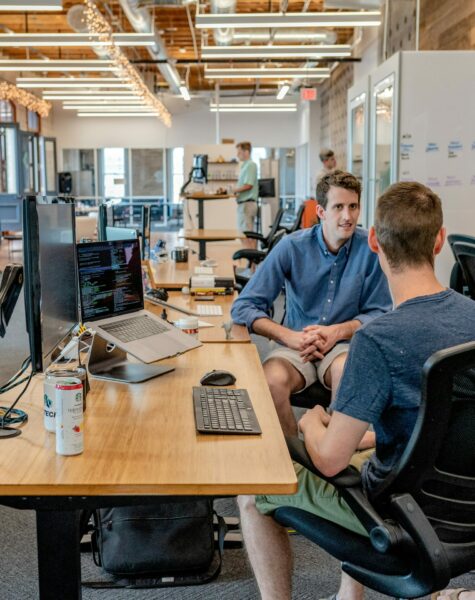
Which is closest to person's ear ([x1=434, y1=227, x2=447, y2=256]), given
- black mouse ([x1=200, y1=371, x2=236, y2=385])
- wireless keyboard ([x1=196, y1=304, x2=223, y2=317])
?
black mouse ([x1=200, y1=371, x2=236, y2=385])

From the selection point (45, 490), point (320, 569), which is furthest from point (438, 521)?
point (320, 569)

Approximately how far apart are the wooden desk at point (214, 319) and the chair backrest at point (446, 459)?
1.36 metres

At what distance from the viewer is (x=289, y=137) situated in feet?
67.3

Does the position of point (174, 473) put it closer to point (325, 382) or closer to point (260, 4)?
point (325, 382)

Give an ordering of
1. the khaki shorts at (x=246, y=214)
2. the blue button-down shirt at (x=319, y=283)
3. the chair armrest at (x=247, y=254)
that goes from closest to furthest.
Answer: the blue button-down shirt at (x=319, y=283)
the chair armrest at (x=247, y=254)
the khaki shorts at (x=246, y=214)

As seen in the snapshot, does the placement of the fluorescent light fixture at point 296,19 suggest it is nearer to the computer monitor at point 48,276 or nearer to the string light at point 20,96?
the computer monitor at point 48,276

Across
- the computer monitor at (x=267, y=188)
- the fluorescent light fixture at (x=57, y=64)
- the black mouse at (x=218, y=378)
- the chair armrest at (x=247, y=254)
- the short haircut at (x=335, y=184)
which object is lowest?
the black mouse at (x=218, y=378)

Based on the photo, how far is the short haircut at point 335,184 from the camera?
3.08 meters

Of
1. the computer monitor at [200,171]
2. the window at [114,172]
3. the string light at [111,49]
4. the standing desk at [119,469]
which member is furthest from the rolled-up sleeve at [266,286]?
the window at [114,172]

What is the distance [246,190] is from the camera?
34.6 feet

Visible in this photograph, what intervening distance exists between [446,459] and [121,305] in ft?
4.17

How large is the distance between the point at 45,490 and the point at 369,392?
69 centimetres

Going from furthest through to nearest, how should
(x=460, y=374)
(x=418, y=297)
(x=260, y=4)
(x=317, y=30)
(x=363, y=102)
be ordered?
(x=260, y=4) → (x=317, y=30) → (x=363, y=102) → (x=418, y=297) → (x=460, y=374)

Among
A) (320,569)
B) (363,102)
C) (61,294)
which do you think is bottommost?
(320,569)
